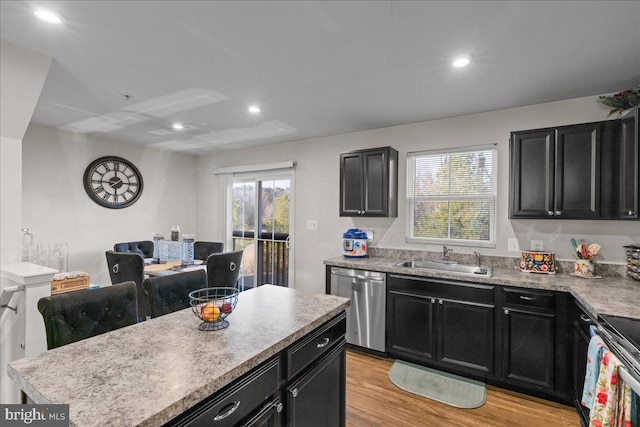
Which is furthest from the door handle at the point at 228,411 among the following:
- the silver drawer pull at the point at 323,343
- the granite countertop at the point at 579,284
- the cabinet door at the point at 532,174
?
the cabinet door at the point at 532,174

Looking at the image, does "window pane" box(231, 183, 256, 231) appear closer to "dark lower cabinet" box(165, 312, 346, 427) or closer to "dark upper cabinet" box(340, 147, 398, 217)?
"dark upper cabinet" box(340, 147, 398, 217)

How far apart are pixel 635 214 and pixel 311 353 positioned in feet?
8.24

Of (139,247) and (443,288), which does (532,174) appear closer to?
(443,288)

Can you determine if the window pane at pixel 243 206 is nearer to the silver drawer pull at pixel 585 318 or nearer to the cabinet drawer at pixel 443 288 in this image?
the cabinet drawer at pixel 443 288

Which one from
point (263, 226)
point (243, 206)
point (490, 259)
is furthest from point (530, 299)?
point (243, 206)

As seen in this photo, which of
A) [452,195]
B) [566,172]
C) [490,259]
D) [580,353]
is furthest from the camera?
[452,195]

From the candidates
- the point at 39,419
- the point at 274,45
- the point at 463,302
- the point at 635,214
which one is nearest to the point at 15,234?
the point at 39,419

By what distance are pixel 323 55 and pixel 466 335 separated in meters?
2.57

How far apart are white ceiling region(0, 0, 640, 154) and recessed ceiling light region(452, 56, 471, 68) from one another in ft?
0.14

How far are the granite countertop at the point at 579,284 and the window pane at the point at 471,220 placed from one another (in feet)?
1.44

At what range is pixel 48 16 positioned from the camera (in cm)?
167

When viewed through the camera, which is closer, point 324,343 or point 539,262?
point 324,343

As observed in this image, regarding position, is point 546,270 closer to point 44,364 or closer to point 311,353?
point 311,353

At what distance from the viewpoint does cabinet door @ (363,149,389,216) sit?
3.37 meters
